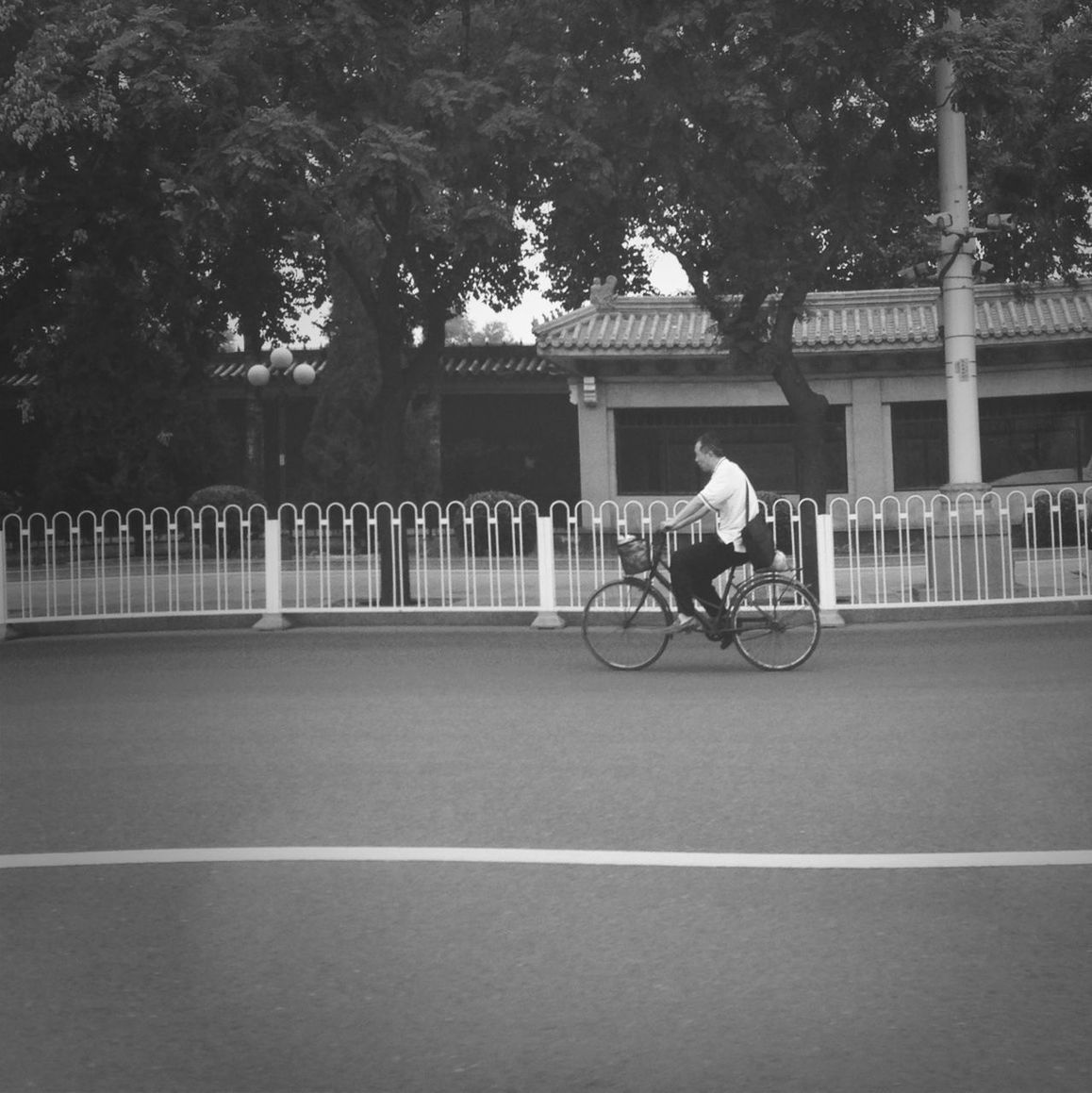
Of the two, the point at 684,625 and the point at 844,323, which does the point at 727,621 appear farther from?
the point at 844,323

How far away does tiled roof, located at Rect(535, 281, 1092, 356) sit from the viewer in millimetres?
31484

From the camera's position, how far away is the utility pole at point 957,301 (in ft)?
59.3

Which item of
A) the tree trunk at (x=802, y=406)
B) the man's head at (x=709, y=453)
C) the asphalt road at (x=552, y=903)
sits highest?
the tree trunk at (x=802, y=406)

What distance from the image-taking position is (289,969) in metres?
4.86

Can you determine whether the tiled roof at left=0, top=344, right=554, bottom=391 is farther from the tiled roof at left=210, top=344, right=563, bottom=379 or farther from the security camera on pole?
the security camera on pole

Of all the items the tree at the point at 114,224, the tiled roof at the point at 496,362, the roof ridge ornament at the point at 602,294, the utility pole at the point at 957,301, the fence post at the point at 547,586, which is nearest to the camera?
the fence post at the point at 547,586

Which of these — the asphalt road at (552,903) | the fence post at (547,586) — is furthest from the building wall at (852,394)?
the asphalt road at (552,903)

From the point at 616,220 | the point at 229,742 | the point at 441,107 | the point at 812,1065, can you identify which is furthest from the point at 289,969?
the point at 616,220

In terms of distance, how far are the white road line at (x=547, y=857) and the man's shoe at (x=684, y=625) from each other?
6.44m

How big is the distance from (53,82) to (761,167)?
280 inches

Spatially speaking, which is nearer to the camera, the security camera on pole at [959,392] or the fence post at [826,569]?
the fence post at [826,569]

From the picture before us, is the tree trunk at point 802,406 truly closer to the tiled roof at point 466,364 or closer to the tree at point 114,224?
the tree at point 114,224

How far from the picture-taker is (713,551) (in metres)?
12.9

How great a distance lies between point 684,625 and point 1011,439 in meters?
22.0
